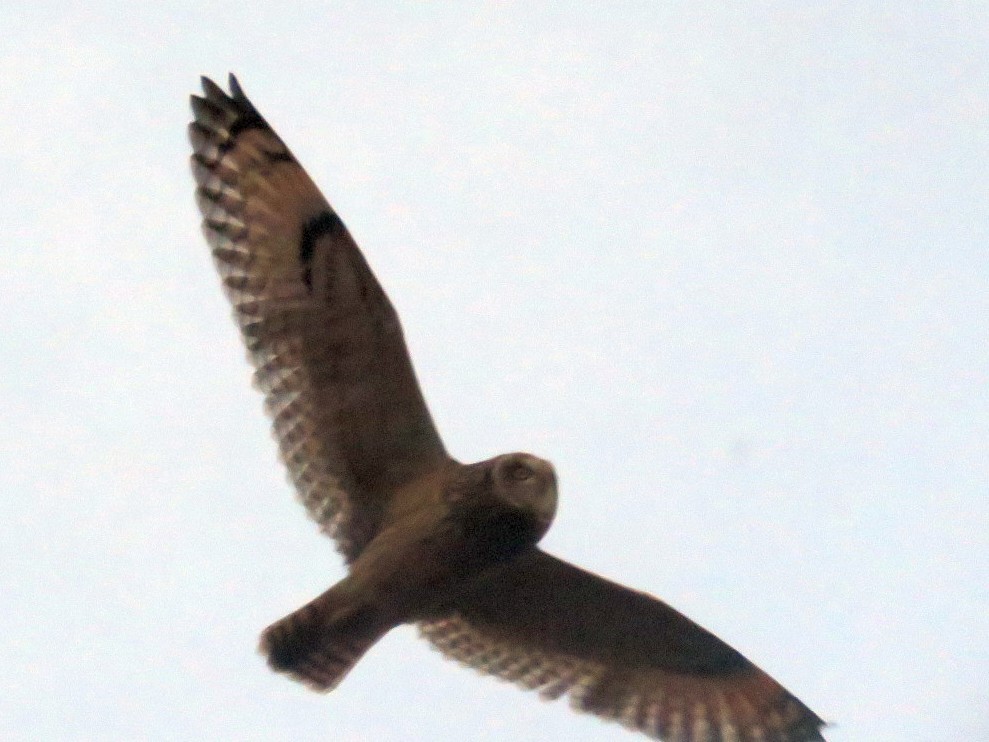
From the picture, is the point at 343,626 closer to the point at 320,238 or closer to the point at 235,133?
the point at 320,238

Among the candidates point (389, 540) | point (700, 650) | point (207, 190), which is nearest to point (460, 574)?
point (389, 540)

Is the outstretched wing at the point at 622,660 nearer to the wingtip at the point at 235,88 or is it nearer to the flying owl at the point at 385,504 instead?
the flying owl at the point at 385,504

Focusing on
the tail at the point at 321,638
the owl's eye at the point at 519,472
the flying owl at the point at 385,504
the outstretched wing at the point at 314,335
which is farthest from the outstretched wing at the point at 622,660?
the owl's eye at the point at 519,472

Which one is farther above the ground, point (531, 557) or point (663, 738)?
point (531, 557)

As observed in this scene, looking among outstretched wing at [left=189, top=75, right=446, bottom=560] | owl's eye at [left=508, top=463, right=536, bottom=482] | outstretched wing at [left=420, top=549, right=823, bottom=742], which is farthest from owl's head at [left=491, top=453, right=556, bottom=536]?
outstretched wing at [left=420, top=549, right=823, bottom=742]

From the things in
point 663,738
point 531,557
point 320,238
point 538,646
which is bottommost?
point 663,738

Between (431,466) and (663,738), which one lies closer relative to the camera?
(431,466)

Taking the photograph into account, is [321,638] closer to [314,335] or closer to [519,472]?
[519,472]
